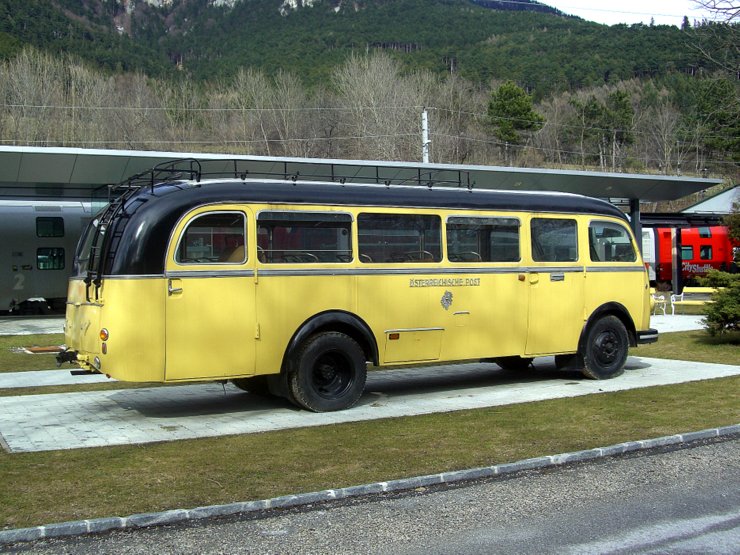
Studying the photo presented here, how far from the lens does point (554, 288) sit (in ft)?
41.3

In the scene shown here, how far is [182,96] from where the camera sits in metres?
67.0

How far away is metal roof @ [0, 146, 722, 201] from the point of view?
22672 mm

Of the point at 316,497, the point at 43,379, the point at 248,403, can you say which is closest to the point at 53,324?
the point at 43,379

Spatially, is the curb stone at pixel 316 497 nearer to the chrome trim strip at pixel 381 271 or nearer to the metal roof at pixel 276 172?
the chrome trim strip at pixel 381 271

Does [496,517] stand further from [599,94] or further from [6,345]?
[599,94]

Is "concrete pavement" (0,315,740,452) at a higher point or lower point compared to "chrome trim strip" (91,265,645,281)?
lower

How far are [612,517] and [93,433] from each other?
19.7 feet

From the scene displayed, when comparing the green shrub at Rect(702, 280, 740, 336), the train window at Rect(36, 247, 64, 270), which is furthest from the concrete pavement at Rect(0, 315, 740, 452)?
the train window at Rect(36, 247, 64, 270)

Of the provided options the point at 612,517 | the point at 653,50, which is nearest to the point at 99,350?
the point at 612,517

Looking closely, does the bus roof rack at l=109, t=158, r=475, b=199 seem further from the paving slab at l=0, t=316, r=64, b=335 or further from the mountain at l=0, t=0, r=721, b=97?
the mountain at l=0, t=0, r=721, b=97

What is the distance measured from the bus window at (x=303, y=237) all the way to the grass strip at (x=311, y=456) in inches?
87.4

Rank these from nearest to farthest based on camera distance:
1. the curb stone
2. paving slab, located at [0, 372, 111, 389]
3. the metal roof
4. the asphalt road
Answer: the asphalt road
the curb stone
paving slab, located at [0, 372, 111, 389]
the metal roof

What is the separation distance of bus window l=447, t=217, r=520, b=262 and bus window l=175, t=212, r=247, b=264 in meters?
3.16

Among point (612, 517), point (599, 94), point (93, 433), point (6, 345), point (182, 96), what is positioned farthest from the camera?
point (599, 94)
